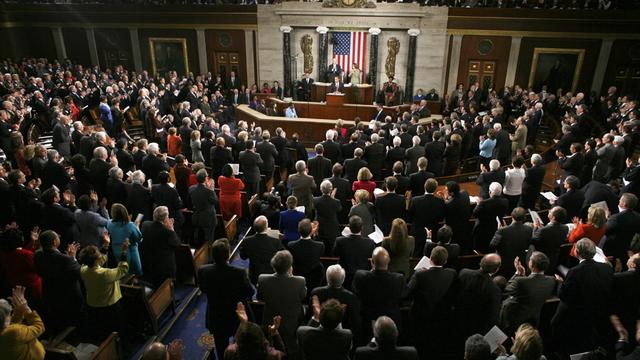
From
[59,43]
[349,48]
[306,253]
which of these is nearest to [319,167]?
[306,253]

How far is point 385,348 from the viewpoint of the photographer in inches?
112

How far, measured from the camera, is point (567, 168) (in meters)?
7.42

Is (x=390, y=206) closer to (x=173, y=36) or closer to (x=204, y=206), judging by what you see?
(x=204, y=206)

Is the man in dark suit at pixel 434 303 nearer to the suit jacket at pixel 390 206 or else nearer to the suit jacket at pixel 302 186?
the suit jacket at pixel 390 206

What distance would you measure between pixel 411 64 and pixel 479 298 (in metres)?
14.3

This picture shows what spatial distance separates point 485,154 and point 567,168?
1.87m

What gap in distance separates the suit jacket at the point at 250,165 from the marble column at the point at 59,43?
16776mm

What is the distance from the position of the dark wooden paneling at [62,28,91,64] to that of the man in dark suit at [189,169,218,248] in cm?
1693

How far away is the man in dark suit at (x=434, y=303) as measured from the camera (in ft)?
12.6

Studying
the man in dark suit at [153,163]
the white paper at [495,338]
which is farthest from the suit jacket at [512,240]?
the man in dark suit at [153,163]

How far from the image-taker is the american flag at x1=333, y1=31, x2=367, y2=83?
671 inches

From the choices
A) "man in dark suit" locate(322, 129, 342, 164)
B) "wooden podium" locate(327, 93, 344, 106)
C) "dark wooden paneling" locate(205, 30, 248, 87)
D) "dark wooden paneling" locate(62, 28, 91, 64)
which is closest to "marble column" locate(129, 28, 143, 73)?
"dark wooden paneling" locate(62, 28, 91, 64)

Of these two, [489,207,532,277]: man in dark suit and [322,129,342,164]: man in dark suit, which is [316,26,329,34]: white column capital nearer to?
[322,129,342,164]: man in dark suit

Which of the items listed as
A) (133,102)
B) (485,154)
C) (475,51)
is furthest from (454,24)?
(133,102)
